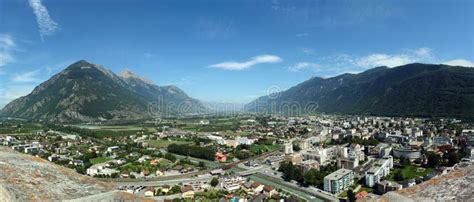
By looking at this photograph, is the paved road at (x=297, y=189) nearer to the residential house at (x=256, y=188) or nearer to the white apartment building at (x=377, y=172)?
the residential house at (x=256, y=188)

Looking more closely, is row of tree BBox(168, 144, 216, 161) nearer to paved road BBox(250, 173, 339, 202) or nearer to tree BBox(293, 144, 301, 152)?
paved road BBox(250, 173, 339, 202)

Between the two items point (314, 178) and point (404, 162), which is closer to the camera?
point (314, 178)

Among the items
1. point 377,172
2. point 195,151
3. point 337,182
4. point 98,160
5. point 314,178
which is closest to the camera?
point 337,182

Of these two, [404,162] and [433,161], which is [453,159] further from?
[404,162]

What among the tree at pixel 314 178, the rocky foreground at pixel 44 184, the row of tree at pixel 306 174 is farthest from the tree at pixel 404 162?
Answer: the rocky foreground at pixel 44 184

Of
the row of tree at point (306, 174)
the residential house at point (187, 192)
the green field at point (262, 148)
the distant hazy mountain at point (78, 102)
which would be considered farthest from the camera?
the distant hazy mountain at point (78, 102)

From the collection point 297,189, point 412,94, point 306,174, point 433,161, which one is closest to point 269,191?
point 297,189

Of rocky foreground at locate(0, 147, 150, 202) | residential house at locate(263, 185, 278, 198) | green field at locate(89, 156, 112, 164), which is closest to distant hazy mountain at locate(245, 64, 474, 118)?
residential house at locate(263, 185, 278, 198)


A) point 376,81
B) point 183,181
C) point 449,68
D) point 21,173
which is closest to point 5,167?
point 21,173

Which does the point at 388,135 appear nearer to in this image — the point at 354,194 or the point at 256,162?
the point at 256,162
